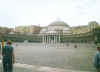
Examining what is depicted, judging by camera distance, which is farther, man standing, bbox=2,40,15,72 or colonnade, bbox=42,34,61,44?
colonnade, bbox=42,34,61,44

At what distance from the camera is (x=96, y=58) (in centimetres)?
667

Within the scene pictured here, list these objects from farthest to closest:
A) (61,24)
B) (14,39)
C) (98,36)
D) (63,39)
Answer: (61,24) < (14,39) < (63,39) < (98,36)

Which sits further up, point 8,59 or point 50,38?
point 8,59

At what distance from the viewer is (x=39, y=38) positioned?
142500mm

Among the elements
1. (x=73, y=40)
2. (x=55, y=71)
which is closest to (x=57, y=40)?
(x=73, y=40)

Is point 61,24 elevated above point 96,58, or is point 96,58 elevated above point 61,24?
point 61,24

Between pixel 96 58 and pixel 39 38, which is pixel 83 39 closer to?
pixel 39 38

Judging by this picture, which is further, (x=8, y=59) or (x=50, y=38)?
(x=50, y=38)

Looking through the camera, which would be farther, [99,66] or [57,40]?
[57,40]

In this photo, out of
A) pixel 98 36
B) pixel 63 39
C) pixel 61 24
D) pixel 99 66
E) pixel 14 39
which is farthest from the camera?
pixel 61 24

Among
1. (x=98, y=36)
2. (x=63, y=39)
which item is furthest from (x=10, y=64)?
(x=63, y=39)

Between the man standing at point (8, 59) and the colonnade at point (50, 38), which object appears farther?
the colonnade at point (50, 38)

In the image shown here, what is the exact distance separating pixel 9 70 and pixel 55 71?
2896 millimetres

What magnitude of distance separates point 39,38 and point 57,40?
1987 centimetres
